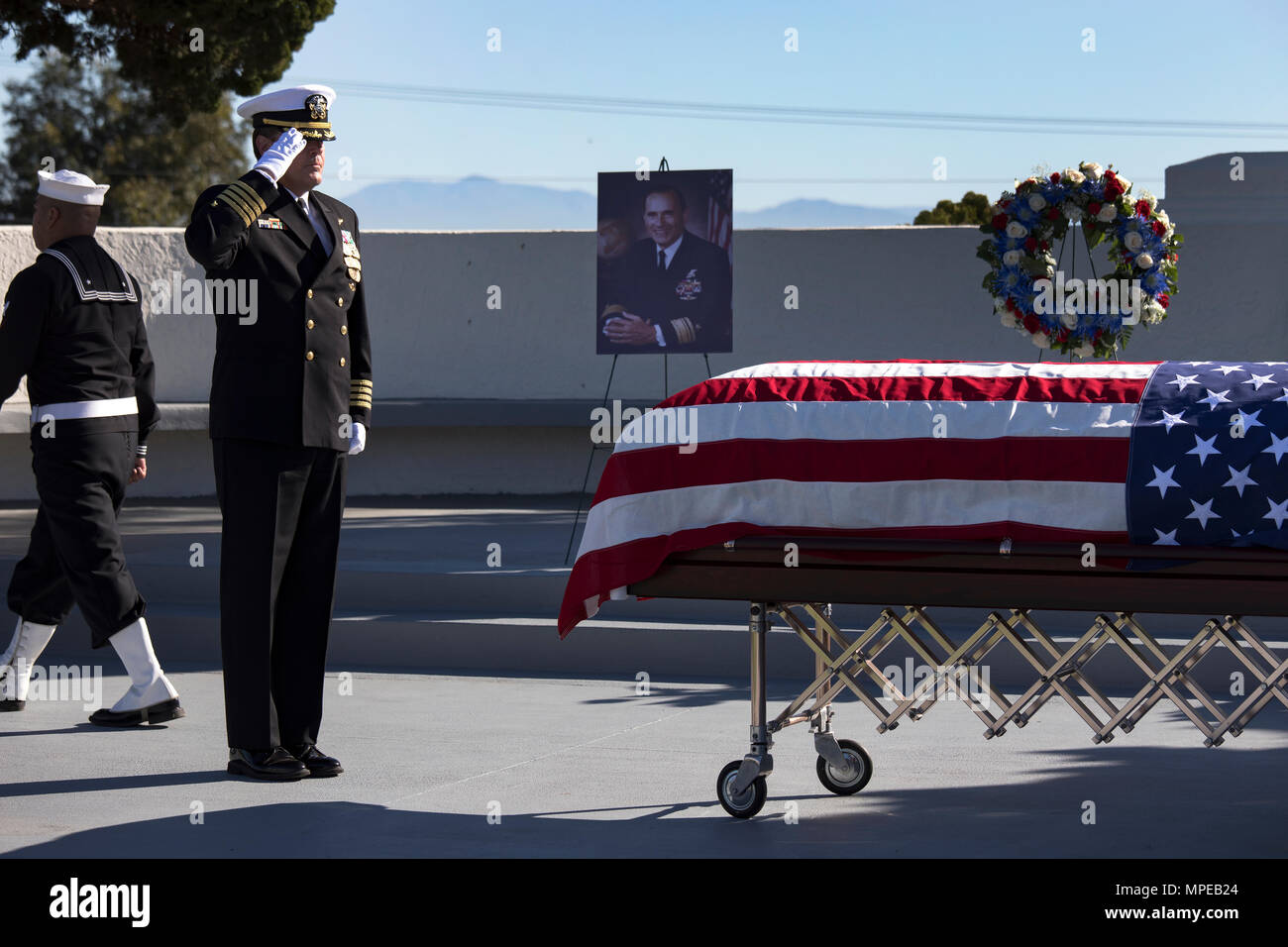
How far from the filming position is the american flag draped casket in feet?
12.2

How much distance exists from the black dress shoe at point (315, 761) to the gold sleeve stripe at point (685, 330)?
3921 millimetres

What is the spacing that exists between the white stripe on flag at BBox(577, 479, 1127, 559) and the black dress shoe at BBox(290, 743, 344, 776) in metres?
1.19

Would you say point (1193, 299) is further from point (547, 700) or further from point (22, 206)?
point (22, 206)

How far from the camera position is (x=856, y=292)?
11781 millimetres

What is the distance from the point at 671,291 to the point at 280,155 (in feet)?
12.5

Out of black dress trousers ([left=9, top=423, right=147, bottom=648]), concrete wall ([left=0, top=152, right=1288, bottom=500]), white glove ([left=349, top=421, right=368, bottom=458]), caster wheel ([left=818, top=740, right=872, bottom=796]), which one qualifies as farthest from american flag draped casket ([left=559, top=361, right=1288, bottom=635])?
concrete wall ([left=0, top=152, right=1288, bottom=500])

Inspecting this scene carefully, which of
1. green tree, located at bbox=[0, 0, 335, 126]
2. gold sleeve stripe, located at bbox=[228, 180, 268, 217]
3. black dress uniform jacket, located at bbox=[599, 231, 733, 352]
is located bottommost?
black dress uniform jacket, located at bbox=[599, 231, 733, 352]

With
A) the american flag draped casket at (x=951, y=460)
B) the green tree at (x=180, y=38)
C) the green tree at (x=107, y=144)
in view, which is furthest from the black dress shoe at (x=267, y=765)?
the green tree at (x=107, y=144)

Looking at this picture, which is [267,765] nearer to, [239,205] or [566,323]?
[239,205]

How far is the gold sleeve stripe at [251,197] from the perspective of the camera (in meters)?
4.55

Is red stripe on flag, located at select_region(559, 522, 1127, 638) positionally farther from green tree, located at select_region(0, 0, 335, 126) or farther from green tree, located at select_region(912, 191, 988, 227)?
green tree, located at select_region(912, 191, 988, 227)

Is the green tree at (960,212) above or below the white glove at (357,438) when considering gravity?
above

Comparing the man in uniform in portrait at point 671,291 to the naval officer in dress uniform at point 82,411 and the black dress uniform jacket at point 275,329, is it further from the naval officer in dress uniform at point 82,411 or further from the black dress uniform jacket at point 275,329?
the black dress uniform jacket at point 275,329
